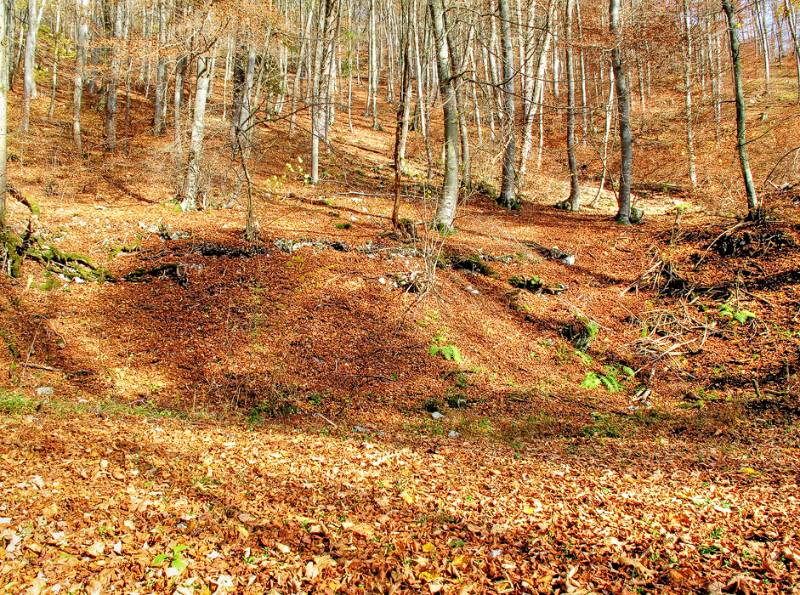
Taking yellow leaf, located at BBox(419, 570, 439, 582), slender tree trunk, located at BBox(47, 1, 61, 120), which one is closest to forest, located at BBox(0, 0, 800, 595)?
yellow leaf, located at BBox(419, 570, 439, 582)

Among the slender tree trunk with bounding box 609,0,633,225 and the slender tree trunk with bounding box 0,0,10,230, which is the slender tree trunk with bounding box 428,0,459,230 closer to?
the slender tree trunk with bounding box 609,0,633,225

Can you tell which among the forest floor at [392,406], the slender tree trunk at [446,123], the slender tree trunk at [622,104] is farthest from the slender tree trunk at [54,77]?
the slender tree trunk at [622,104]

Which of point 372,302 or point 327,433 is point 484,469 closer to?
point 327,433

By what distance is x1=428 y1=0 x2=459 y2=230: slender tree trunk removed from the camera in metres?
9.88

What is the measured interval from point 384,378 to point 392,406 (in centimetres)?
61

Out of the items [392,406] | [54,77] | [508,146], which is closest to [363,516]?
[392,406]

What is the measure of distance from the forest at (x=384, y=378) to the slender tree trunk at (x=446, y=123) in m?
0.06

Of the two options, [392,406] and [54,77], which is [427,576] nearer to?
[392,406]

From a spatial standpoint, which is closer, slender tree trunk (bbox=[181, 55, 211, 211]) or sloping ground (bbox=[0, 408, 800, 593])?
sloping ground (bbox=[0, 408, 800, 593])

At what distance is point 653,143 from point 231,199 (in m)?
20.5

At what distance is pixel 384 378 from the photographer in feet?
21.9

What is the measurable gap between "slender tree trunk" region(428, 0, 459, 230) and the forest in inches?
2.3

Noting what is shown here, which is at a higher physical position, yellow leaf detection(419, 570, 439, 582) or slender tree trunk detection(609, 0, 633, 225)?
slender tree trunk detection(609, 0, 633, 225)

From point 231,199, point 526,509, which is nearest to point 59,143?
point 231,199
